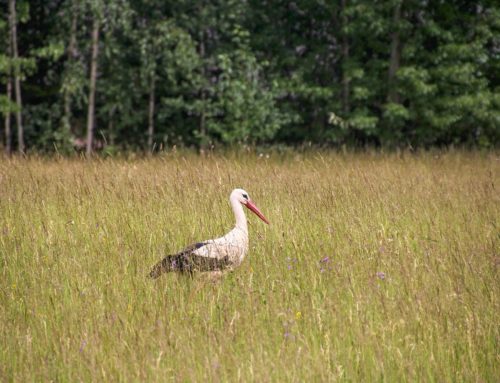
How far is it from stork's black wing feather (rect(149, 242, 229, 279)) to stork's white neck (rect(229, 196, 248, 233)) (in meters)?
0.54

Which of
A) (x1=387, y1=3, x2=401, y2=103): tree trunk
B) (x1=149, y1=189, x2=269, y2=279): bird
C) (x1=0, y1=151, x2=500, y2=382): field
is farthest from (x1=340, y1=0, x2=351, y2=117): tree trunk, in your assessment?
(x1=149, y1=189, x2=269, y2=279): bird

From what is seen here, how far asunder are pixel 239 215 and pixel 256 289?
3.16 feet

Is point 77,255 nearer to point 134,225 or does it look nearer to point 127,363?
point 134,225

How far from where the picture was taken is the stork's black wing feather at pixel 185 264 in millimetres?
5375

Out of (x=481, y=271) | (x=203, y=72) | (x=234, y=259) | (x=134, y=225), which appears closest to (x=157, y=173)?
(x=134, y=225)

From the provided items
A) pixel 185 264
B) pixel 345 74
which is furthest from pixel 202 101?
pixel 185 264

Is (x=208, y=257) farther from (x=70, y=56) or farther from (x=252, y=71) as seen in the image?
(x=70, y=56)

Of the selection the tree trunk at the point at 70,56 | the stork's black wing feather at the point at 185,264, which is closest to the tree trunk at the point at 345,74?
the tree trunk at the point at 70,56

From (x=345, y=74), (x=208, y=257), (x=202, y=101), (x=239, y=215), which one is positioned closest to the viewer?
(x=208, y=257)

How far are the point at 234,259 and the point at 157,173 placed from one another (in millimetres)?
4550

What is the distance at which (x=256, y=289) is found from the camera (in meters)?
5.27

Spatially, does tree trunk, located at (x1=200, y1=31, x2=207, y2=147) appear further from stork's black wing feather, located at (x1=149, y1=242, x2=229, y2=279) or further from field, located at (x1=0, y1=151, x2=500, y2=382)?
stork's black wing feather, located at (x1=149, y1=242, x2=229, y2=279)

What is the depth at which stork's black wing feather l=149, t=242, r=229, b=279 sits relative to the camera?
538 cm

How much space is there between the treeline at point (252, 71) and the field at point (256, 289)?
10680 mm
